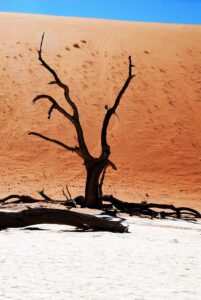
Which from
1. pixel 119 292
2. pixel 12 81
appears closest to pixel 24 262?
pixel 119 292

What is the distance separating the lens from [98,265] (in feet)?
17.3

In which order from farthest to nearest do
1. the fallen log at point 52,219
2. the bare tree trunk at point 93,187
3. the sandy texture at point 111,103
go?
1. the sandy texture at point 111,103
2. the bare tree trunk at point 93,187
3. the fallen log at point 52,219

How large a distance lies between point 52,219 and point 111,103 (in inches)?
787

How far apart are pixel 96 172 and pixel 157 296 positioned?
780cm

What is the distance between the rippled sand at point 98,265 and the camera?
416 centimetres

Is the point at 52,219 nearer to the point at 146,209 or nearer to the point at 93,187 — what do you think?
the point at 146,209

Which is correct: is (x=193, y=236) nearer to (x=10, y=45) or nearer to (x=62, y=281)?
(x=62, y=281)

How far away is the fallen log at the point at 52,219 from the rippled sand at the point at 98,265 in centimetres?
14

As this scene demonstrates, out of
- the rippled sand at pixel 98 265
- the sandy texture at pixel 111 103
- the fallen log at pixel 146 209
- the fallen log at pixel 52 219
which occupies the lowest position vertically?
the rippled sand at pixel 98 265

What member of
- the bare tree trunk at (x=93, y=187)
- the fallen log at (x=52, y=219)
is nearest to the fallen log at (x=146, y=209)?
the bare tree trunk at (x=93, y=187)

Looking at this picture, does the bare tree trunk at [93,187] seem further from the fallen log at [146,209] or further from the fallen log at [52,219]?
the fallen log at [52,219]

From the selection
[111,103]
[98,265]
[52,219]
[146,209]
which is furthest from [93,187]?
[111,103]

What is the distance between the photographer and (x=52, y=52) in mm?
34719

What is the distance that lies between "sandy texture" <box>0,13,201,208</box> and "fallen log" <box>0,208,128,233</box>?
7.09 m
